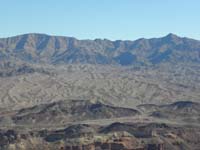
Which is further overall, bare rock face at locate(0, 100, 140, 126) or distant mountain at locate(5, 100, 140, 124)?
distant mountain at locate(5, 100, 140, 124)

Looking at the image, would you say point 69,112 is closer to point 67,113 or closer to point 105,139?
point 67,113

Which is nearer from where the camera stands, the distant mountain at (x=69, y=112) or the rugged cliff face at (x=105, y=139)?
the rugged cliff face at (x=105, y=139)

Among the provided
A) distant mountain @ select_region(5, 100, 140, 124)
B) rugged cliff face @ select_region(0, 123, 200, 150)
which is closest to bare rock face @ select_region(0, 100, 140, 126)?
distant mountain @ select_region(5, 100, 140, 124)

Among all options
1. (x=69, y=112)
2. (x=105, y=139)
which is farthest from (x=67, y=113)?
(x=105, y=139)

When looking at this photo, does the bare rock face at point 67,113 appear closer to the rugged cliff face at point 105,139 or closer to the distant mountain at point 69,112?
the distant mountain at point 69,112

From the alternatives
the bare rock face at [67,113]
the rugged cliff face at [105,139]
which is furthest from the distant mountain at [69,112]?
the rugged cliff face at [105,139]

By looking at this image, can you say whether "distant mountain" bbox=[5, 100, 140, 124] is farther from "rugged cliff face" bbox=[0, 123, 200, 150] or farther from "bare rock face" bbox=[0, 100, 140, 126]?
"rugged cliff face" bbox=[0, 123, 200, 150]

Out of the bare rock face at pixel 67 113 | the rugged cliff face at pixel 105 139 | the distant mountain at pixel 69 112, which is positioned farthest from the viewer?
the distant mountain at pixel 69 112

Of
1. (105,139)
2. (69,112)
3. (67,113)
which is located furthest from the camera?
(69,112)

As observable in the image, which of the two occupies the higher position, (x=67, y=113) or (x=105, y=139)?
(x=105, y=139)

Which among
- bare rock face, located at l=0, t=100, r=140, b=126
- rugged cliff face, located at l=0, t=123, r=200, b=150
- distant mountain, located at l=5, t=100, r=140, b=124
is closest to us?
rugged cliff face, located at l=0, t=123, r=200, b=150

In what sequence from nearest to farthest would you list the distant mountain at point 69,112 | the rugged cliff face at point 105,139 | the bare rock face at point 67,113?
the rugged cliff face at point 105,139 → the bare rock face at point 67,113 → the distant mountain at point 69,112
